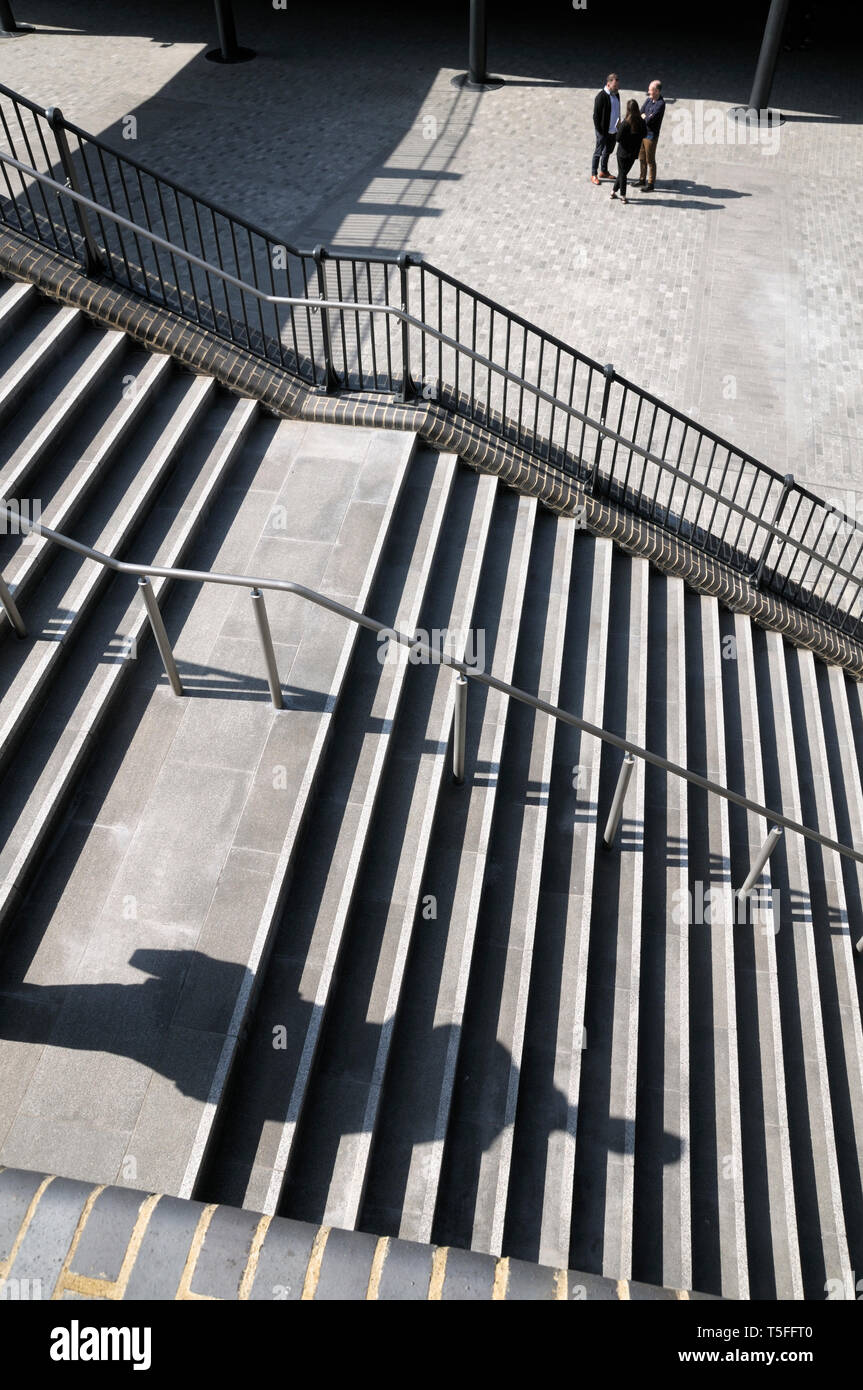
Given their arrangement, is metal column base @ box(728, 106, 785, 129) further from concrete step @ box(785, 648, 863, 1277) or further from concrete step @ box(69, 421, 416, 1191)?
concrete step @ box(69, 421, 416, 1191)

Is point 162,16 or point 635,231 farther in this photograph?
point 162,16

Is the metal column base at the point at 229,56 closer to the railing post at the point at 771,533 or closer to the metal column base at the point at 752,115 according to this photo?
the metal column base at the point at 752,115

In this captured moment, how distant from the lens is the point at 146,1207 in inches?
105

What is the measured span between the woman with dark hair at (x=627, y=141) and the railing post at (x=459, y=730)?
11738 mm

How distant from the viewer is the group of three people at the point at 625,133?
1281 cm

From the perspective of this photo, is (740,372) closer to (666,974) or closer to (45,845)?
(666,974)

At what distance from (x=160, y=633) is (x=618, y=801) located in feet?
8.97

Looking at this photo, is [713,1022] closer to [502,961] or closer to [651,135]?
[502,961]

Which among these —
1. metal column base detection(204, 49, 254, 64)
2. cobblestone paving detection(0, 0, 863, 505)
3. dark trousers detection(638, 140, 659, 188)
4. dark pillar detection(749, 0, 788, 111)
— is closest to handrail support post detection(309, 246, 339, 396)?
cobblestone paving detection(0, 0, 863, 505)

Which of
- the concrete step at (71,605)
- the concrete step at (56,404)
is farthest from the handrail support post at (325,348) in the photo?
the concrete step at (56,404)

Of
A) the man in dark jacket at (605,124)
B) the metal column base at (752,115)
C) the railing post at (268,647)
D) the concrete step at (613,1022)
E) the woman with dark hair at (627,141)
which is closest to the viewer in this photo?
the concrete step at (613,1022)

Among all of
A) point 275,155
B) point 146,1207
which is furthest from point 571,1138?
point 275,155

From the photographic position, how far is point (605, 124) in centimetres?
1315
